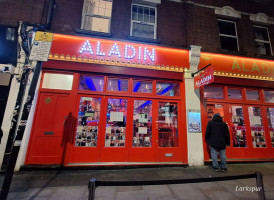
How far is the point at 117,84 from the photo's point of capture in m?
5.87

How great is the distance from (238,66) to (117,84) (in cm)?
575

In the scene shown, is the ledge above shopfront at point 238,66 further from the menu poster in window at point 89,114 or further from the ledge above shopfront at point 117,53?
the menu poster in window at point 89,114

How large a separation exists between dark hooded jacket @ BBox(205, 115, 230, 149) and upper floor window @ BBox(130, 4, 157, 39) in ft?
15.2

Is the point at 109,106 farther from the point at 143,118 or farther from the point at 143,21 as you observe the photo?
the point at 143,21

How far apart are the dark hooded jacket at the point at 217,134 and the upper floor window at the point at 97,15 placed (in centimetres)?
590

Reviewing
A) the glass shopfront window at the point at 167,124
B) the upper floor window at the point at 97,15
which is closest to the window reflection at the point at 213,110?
the glass shopfront window at the point at 167,124

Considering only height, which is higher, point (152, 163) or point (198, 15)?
point (198, 15)

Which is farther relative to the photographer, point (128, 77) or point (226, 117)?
point (226, 117)

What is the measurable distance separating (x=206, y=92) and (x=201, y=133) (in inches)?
74.9

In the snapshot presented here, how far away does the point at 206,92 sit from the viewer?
638cm

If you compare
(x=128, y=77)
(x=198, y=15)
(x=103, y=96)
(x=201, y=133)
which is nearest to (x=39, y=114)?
(x=103, y=96)

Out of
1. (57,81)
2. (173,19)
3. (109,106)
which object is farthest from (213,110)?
(57,81)

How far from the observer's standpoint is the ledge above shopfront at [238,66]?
6.41m

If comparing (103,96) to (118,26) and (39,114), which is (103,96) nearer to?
(39,114)
